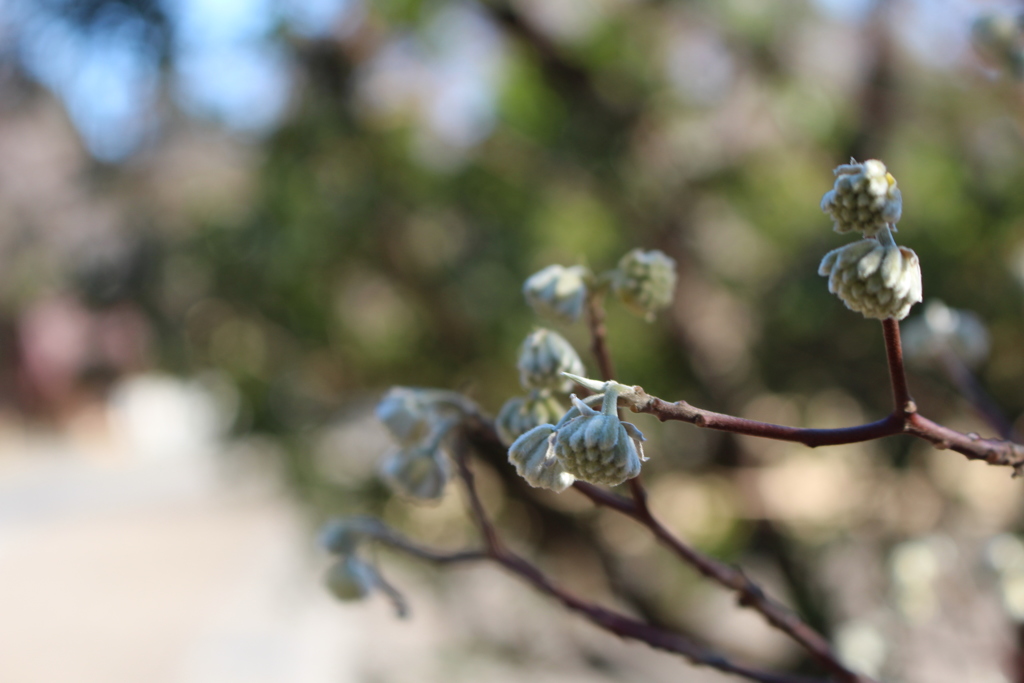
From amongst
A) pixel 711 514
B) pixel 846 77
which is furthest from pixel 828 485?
pixel 846 77

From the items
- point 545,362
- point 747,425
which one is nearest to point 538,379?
point 545,362

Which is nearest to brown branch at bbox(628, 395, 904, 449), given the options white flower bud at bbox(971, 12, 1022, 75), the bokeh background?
white flower bud at bbox(971, 12, 1022, 75)

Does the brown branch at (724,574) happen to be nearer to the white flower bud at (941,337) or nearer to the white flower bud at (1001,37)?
the white flower bud at (941,337)

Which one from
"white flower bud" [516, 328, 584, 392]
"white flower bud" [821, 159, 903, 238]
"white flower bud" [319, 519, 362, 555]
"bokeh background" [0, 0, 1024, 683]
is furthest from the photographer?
"bokeh background" [0, 0, 1024, 683]

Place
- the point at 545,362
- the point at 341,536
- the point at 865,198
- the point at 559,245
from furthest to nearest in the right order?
the point at 559,245, the point at 341,536, the point at 545,362, the point at 865,198

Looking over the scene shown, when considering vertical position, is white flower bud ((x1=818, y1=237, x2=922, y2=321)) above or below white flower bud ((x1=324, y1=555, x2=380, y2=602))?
above

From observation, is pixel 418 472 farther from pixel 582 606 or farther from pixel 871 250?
pixel 871 250

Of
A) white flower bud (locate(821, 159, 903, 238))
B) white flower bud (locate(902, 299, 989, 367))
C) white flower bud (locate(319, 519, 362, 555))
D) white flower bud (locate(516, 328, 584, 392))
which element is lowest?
white flower bud (locate(319, 519, 362, 555))

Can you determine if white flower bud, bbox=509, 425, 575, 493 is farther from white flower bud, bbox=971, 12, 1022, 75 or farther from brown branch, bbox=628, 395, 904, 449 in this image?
white flower bud, bbox=971, 12, 1022, 75
